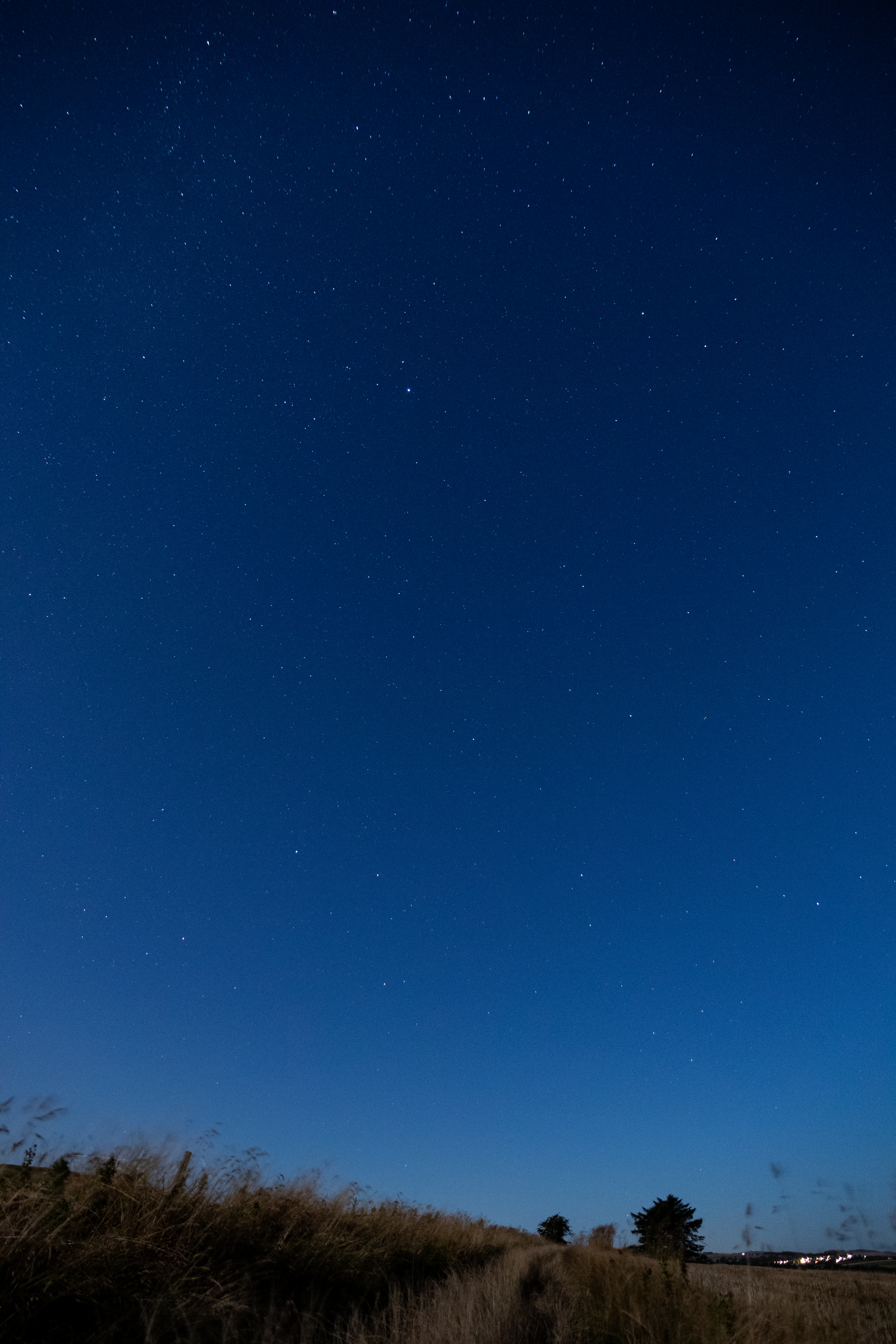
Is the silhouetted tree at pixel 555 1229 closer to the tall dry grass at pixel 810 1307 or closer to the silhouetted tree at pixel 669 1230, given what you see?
the silhouetted tree at pixel 669 1230

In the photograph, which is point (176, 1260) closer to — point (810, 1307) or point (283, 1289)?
point (283, 1289)

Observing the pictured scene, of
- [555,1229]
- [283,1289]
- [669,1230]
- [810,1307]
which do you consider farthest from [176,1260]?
[555,1229]

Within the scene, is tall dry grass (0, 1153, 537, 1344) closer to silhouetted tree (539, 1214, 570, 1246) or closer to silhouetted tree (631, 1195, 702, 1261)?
silhouetted tree (631, 1195, 702, 1261)

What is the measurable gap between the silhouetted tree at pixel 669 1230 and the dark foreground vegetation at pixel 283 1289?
25 cm

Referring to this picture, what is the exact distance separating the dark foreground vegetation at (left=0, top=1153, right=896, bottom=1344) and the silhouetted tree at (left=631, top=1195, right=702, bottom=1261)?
25 centimetres

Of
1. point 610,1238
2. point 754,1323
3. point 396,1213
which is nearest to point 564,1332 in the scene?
point 754,1323

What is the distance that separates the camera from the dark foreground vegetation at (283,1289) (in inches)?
128

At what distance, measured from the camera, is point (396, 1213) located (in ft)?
28.2

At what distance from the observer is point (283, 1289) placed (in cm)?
470

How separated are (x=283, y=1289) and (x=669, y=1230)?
11147mm

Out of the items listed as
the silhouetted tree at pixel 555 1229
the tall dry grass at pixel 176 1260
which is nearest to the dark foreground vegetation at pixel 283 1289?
the tall dry grass at pixel 176 1260

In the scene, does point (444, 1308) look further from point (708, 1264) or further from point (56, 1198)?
point (708, 1264)

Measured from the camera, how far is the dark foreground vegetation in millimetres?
3258

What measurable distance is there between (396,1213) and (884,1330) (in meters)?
6.34
